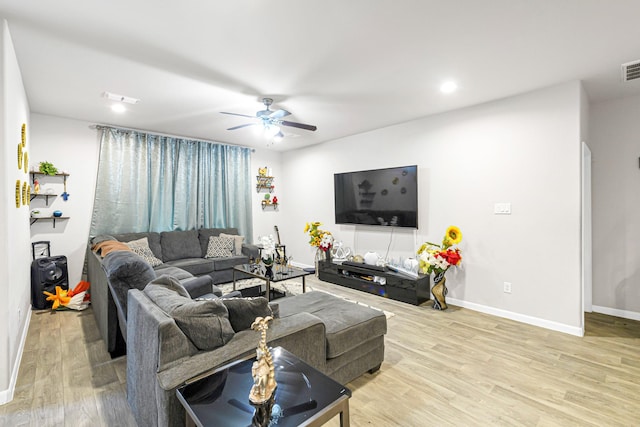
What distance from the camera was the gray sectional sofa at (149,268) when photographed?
91.3 inches

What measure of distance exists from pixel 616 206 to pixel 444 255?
2041 millimetres

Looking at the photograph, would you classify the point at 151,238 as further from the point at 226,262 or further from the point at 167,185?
the point at 226,262

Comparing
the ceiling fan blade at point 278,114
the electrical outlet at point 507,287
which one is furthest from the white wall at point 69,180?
the electrical outlet at point 507,287

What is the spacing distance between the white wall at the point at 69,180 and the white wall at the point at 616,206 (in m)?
6.77

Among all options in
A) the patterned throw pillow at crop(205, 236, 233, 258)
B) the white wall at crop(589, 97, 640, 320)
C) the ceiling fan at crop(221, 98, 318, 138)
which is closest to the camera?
the ceiling fan at crop(221, 98, 318, 138)

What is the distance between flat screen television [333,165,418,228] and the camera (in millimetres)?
4414

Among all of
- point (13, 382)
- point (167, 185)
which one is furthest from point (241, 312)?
point (167, 185)

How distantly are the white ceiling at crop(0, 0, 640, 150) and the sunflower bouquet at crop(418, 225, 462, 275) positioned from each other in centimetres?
164

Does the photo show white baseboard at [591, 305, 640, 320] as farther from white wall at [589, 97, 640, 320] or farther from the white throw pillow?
the white throw pillow

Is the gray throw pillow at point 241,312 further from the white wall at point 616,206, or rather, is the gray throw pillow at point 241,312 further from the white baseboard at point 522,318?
the white wall at point 616,206

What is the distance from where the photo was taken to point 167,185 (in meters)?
5.14

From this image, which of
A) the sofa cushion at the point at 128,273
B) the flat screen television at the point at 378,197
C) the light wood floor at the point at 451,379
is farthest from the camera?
the flat screen television at the point at 378,197

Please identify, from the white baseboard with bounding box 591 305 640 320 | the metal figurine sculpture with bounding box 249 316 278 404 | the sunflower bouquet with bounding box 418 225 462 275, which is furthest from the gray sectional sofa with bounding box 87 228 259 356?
the white baseboard with bounding box 591 305 640 320

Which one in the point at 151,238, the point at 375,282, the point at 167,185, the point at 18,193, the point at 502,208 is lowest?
the point at 375,282
